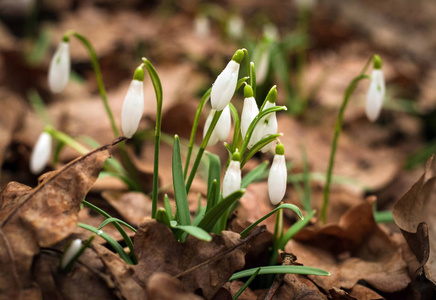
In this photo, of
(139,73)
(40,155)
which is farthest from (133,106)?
(40,155)

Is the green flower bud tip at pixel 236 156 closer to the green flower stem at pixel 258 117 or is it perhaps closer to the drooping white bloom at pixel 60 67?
the green flower stem at pixel 258 117

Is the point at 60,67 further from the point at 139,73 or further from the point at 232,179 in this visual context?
the point at 232,179

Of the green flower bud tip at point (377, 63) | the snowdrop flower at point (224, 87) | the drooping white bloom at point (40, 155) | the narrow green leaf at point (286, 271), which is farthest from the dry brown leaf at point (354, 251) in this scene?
the drooping white bloom at point (40, 155)

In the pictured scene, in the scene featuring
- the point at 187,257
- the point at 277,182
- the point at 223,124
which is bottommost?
the point at 187,257

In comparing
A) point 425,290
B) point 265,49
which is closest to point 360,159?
point 265,49

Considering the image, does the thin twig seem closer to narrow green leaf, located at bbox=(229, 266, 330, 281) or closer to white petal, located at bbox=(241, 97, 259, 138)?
narrow green leaf, located at bbox=(229, 266, 330, 281)

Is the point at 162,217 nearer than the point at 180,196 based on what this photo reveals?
Yes

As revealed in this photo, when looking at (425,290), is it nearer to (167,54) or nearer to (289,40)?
(289,40)
